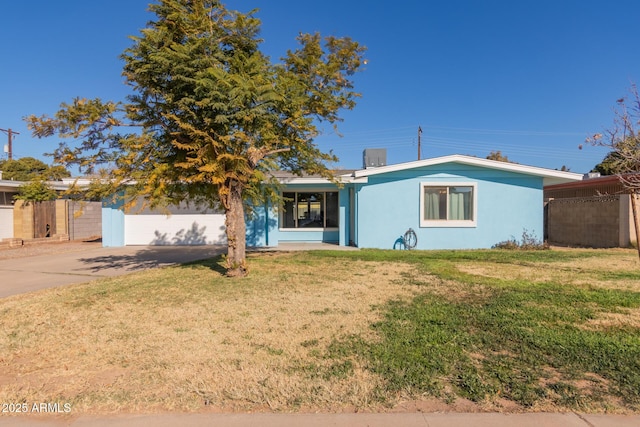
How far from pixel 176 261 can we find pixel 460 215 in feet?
32.4

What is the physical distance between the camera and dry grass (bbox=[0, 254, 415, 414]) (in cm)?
326

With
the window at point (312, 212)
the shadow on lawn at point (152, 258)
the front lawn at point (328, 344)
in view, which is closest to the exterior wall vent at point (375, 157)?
the window at point (312, 212)

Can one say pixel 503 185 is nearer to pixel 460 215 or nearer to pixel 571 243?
pixel 460 215

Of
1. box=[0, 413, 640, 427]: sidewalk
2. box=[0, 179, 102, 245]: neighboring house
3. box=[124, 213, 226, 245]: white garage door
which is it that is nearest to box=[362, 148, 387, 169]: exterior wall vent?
box=[124, 213, 226, 245]: white garage door

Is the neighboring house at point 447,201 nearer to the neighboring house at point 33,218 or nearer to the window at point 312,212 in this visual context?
the window at point 312,212

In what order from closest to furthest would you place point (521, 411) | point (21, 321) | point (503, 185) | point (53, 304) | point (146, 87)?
point (521, 411) < point (21, 321) < point (53, 304) < point (146, 87) < point (503, 185)

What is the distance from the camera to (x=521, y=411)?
2.97 meters

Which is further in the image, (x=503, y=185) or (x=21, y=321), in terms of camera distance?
(x=503, y=185)

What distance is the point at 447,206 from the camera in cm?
1412

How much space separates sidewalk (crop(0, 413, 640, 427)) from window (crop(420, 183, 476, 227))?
37.3 feet

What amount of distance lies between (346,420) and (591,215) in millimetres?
16029

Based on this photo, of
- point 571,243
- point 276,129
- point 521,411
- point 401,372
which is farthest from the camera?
point 571,243

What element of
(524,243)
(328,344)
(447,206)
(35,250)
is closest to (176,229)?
(35,250)

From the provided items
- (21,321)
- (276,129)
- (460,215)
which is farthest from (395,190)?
(21,321)
